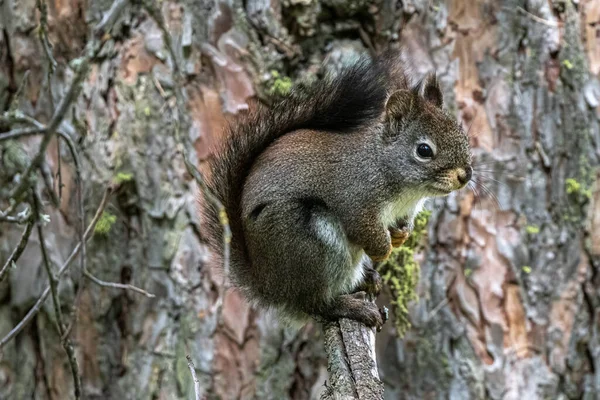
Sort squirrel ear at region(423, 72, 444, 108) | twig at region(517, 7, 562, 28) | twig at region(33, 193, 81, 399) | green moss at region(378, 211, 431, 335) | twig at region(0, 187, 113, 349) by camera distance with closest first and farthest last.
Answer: twig at region(33, 193, 81, 399)
twig at region(0, 187, 113, 349)
squirrel ear at region(423, 72, 444, 108)
green moss at region(378, 211, 431, 335)
twig at region(517, 7, 562, 28)

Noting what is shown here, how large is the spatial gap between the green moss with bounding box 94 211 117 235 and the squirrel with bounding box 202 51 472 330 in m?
0.63

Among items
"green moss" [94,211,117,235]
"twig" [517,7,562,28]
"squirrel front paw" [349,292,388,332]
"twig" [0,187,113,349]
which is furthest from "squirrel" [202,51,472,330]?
"twig" [517,7,562,28]

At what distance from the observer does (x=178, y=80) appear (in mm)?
2711

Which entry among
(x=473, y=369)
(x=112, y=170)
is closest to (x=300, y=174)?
(x=112, y=170)

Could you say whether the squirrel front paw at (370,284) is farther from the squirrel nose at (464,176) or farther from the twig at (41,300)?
the twig at (41,300)

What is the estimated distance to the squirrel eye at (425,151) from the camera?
2104mm

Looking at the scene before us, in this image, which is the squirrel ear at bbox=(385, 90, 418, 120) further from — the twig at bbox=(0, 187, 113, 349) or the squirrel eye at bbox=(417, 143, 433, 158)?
the twig at bbox=(0, 187, 113, 349)

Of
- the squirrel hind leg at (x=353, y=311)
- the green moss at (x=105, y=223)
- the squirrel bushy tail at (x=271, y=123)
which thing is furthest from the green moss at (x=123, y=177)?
the squirrel hind leg at (x=353, y=311)

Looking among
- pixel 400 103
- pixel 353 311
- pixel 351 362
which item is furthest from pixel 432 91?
pixel 351 362

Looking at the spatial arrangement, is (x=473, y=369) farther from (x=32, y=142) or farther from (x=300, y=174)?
(x=32, y=142)

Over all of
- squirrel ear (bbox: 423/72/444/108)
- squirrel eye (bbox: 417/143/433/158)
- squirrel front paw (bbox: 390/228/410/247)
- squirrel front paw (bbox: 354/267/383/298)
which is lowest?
squirrel front paw (bbox: 354/267/383/298)

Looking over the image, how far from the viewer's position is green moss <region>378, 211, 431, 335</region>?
263 centimetres

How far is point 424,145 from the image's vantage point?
6.93 ft

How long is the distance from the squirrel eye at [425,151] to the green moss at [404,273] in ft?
1.73
